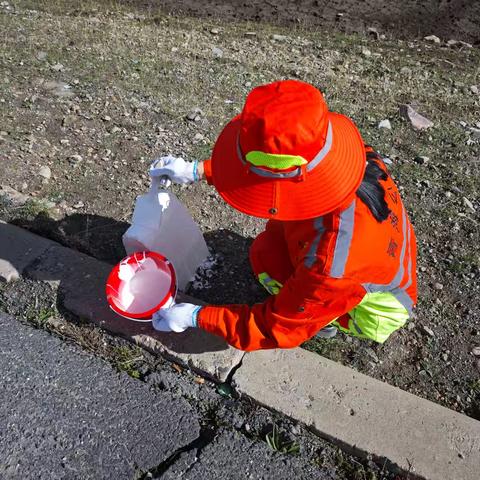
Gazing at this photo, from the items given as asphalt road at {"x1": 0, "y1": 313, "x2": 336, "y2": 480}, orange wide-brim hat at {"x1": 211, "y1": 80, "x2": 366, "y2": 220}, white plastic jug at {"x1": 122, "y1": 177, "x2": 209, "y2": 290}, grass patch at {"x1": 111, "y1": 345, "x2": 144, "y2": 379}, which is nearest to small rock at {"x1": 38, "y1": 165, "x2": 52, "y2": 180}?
white plastic jug at {"x1": 122, "y1": 177, "x2": 209, "y2": 290}

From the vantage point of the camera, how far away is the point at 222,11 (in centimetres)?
552

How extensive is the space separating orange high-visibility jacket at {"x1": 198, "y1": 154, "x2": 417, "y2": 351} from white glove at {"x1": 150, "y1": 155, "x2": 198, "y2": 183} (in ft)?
1.62

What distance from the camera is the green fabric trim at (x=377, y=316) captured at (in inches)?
80.7

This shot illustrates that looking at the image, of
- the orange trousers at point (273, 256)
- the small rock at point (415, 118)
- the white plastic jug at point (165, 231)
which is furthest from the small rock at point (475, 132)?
the white plastic jug at point (165, 231)

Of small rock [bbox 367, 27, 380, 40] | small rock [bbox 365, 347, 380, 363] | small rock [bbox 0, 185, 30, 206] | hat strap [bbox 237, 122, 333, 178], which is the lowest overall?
small rock [bbox 365, 347, 380, 363]

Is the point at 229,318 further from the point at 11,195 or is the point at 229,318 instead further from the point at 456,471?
the point at 11,195

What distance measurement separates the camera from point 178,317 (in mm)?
2066

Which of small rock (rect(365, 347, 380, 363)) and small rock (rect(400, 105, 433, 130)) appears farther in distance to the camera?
small rock (rect(400, 105, 433, 130))

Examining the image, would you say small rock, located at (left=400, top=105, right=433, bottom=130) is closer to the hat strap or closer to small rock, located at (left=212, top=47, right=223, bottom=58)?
small rock, located at (left=212, top=47, right=223, bottom=58)

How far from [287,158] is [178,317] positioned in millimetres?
880

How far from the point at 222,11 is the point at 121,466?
190 inches

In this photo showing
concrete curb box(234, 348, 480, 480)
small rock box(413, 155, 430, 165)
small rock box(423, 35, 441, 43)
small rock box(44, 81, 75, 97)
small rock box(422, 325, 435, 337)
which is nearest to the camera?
concrete curb box(234, 348, 480, 480)

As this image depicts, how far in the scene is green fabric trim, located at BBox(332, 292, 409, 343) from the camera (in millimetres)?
2051

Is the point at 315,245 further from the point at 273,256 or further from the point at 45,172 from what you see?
the point at 45,172
